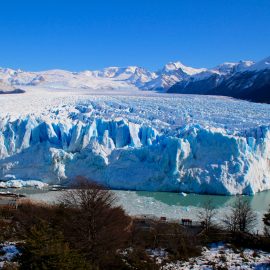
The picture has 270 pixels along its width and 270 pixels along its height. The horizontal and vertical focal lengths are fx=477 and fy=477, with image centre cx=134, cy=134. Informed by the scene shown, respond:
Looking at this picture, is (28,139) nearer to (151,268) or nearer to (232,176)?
(232,176)

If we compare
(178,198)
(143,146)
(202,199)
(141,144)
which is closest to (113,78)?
(141,144)

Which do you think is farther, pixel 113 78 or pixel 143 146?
pixel 113 78

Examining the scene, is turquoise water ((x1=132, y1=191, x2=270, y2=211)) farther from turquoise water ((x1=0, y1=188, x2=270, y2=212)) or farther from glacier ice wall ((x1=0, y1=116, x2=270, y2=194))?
glacier ice wall ((x1=0, y1=116, x2=270, y2=194))

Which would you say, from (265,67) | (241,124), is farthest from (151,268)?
(265,67)

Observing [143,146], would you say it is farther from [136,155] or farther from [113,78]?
[113,78]

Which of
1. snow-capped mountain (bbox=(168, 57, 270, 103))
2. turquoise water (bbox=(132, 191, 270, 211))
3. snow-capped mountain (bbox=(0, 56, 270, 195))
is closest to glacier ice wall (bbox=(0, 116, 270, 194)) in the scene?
snow-capped mountain (bbox=(0, 56, 270, 195))

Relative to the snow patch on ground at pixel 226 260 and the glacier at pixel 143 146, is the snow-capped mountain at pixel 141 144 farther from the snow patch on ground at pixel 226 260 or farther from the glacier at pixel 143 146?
the snow patch on ground at pixel 226 260
